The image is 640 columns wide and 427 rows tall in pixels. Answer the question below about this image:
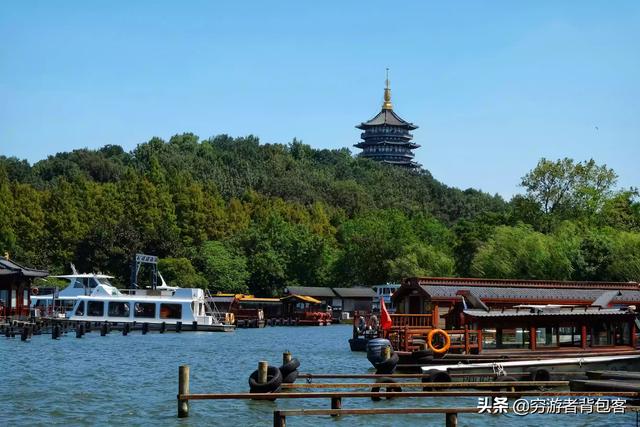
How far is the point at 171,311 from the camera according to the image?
69875 mm

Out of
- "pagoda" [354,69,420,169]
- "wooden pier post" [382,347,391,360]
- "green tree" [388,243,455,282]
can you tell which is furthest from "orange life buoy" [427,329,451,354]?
"pagoda" [354,69,420,169]

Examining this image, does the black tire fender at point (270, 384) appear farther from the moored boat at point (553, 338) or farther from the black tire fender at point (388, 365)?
the moored boat at point (553, 338)

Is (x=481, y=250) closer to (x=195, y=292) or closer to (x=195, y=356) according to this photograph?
(x=195, y=292)

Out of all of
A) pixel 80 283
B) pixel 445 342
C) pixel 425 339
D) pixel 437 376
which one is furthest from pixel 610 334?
pixel 80 283

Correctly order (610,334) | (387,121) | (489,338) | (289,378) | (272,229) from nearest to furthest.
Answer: (289,378)
(610,334)
(489,338)
(272,229)
(387,121)

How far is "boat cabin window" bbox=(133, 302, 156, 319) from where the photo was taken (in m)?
69.9

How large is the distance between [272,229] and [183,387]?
80.9m

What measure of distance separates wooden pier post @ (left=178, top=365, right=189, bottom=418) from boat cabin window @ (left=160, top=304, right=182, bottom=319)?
149 feet

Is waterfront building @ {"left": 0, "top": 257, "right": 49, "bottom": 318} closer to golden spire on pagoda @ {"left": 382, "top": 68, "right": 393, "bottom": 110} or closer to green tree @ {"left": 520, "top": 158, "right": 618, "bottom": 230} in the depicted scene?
green tree @ {"left": 520, "top": 158, "right": 618, "bottom": 230}

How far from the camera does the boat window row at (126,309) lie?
229 feet

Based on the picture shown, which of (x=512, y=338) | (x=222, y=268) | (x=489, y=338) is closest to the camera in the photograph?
(x=512, y=338)

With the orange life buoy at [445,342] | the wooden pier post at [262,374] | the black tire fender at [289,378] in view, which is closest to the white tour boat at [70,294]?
the orange life buoy at [445,342]

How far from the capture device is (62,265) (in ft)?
303

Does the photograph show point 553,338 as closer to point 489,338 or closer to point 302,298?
point 489,338
